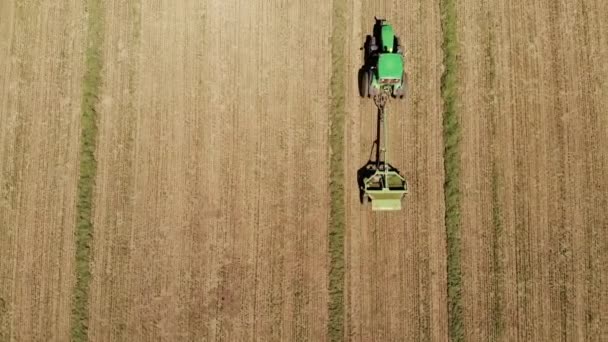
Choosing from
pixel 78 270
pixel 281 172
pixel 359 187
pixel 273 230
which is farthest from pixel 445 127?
pixel 78 270

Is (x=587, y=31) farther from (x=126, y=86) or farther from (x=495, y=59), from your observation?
(x=126, y=86)

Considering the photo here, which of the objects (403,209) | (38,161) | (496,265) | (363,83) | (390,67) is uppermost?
(390,67)

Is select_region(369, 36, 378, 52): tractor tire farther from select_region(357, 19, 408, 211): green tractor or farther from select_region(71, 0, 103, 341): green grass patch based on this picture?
select_region(71, 0, 103, 341): green grass patch

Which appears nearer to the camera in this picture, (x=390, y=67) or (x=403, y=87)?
(x=390, y=67)

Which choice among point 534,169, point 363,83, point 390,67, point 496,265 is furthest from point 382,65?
point 496,265

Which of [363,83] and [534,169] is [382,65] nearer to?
[363,83]
